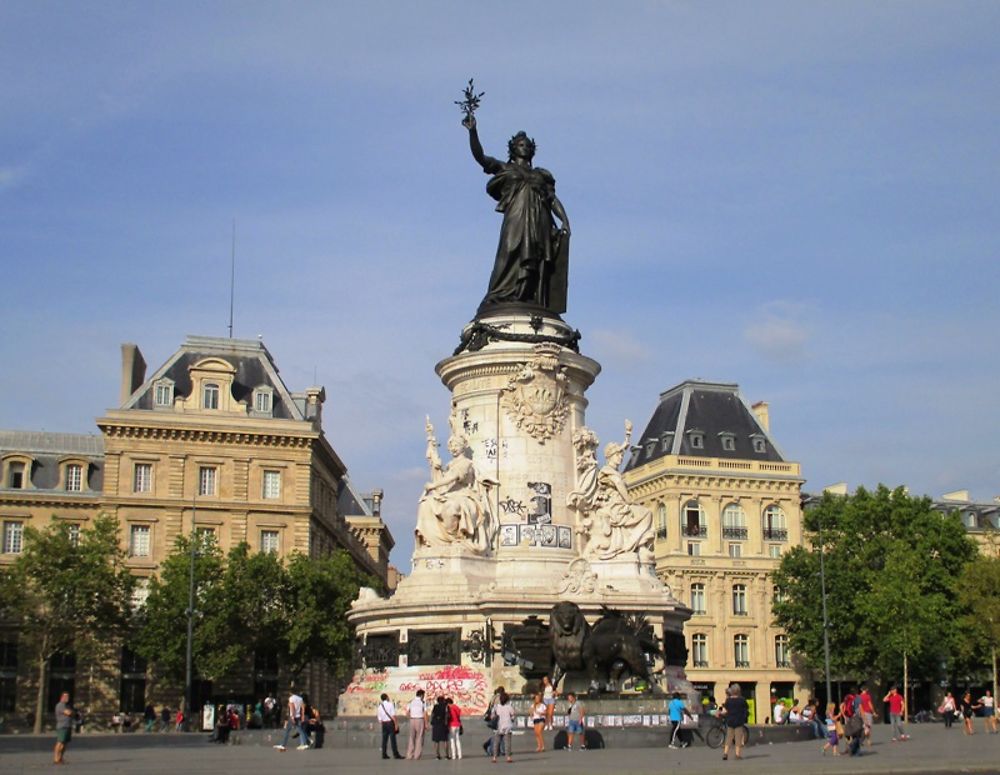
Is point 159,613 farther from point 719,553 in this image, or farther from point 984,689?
point 984,689

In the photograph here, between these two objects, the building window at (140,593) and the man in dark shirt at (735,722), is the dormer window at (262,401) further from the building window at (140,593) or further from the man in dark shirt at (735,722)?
the man in dark shirt at (735,722)

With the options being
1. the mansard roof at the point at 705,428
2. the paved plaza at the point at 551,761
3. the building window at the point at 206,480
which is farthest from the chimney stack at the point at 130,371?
the paved plaza at the point at 551,761

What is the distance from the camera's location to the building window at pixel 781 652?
3159 inches

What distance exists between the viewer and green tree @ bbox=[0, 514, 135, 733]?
6144 cm

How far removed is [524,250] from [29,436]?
165 ft

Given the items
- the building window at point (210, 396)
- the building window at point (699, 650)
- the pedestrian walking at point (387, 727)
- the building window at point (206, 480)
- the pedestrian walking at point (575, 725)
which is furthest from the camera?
the building window at point (699, 650)

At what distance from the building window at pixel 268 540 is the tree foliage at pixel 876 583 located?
28304mm

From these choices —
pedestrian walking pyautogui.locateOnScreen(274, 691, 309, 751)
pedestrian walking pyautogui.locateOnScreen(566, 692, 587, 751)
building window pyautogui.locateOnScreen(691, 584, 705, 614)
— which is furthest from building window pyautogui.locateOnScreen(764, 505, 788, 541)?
pedestrian walking pyautogui.locateOnScreen(566, 692, 587, 751)

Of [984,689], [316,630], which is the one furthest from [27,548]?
[984,689]

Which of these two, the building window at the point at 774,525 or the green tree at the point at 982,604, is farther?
the building window at the point at 774,525

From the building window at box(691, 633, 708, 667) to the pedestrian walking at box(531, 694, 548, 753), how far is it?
52.0 meters

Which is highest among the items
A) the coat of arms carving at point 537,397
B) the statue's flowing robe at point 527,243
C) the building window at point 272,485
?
the statue's flowing robe at point 527,243

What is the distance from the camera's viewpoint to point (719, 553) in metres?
80.6

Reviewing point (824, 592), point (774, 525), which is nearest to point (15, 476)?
point (824, 592)
